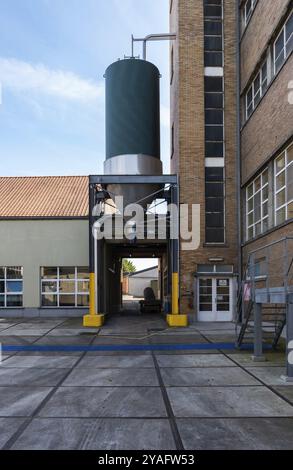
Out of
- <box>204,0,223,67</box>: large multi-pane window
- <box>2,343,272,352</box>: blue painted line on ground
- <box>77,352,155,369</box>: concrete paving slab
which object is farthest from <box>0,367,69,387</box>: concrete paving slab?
<box>204,0,223,67</box>: large multi-pane window

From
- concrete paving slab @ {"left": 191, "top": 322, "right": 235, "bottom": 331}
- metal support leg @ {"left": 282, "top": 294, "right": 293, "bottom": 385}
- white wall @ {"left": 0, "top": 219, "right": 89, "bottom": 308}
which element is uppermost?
white wall @ {"left": 0, "top": 219, "right": 89, "bottom": 308}

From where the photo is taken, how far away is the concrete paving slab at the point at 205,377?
368 inches

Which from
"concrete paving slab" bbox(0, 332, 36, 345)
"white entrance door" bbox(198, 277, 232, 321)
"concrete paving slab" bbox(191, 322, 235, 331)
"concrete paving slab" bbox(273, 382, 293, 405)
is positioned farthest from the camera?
"white entrance door" bbox(198, 277, 232, 321)

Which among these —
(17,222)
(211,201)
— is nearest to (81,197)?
(17,222)

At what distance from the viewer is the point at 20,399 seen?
8.18 m

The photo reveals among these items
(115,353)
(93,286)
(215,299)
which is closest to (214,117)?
(215,299)

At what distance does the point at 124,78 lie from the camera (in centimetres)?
2130

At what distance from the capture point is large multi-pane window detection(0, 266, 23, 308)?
25359 millimetres

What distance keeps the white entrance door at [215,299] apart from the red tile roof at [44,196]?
8.22 metres

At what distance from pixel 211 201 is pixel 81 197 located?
9.90m

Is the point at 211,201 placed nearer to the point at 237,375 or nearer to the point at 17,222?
the point at 17,222

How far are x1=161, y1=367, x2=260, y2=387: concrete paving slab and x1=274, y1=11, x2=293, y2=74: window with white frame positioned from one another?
10.5m

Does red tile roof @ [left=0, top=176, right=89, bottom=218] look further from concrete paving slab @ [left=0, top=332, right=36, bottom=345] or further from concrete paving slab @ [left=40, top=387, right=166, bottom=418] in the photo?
concrete paving slab @ [left=40, top=387, right=166, bottom=418]

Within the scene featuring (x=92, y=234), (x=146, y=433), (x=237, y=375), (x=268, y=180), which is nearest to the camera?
(x=146, y=433)
